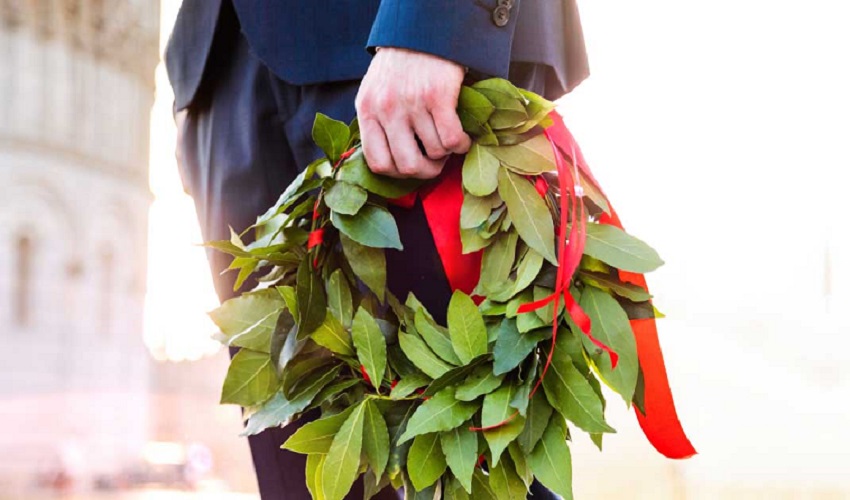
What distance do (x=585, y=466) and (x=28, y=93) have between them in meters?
11.0

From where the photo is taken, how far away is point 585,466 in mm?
2738

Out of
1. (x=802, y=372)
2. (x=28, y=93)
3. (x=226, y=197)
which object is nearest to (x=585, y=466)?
(x=802, y=372)

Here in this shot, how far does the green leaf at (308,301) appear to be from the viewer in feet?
2.01

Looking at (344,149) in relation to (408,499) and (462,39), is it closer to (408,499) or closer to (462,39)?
(462,39)

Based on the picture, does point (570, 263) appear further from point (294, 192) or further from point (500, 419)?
point (294, 192)

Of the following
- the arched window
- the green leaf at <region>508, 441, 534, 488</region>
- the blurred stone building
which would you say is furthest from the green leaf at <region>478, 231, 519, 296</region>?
the arched window

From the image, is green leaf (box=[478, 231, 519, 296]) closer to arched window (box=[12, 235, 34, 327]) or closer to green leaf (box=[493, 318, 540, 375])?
green leaf (box=[493, 318, 540, 375])

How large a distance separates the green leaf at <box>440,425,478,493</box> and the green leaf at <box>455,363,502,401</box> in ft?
0.08

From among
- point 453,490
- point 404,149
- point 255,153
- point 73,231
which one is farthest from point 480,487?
point 73,231

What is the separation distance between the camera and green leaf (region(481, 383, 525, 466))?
0.56 meters

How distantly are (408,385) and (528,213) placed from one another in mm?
140

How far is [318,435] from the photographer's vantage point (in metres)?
0.60

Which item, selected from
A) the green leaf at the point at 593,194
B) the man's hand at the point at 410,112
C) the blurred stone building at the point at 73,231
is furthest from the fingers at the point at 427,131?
the blurred stone building at the point at 73,231

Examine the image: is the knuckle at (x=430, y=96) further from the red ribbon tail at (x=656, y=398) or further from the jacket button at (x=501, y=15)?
the red ribbon tail at (x=656, y=398)
